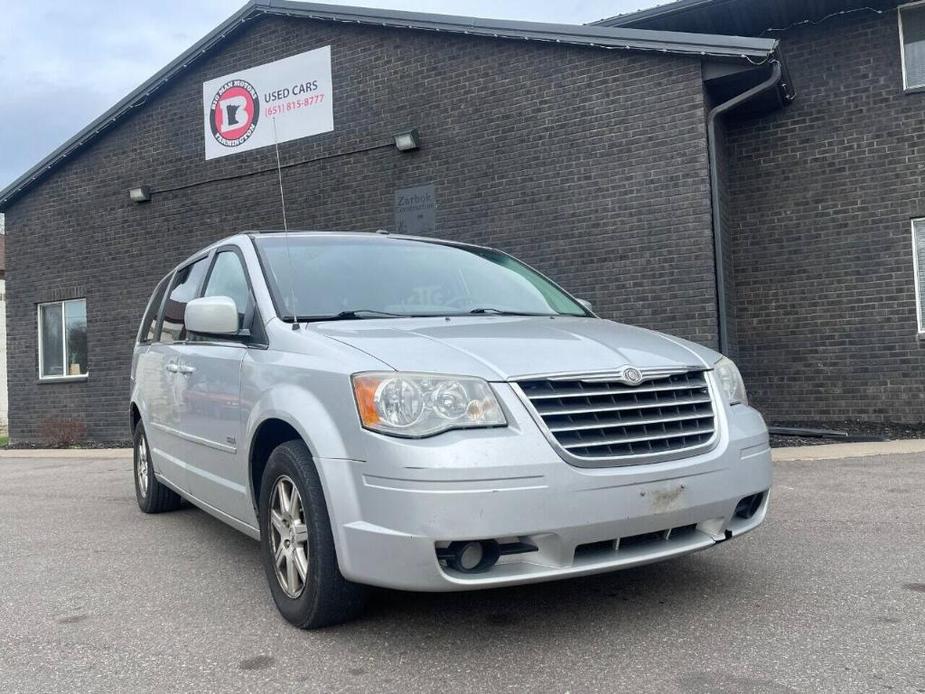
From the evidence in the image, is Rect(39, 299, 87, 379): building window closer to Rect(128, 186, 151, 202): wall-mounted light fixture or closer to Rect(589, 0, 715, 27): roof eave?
Rect(128, 186, 151, 202): wall-mounted light fixture

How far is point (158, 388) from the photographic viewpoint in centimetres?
539

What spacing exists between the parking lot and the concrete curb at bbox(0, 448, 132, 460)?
623 cm

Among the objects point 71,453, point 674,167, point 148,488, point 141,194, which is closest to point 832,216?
point 674,167

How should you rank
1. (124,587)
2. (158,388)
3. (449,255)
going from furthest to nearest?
(158,388) → (449,255) → (124,587)

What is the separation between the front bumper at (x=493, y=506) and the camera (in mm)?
2809

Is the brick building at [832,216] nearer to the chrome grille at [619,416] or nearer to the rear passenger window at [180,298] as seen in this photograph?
the rear passenger window at [180,298]

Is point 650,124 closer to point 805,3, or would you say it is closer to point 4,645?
point 805,3

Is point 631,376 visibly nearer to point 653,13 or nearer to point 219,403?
point 219,403

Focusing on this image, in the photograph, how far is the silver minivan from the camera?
9.36 feet

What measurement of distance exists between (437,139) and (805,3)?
15.3 feet

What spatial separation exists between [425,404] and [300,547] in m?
0.85

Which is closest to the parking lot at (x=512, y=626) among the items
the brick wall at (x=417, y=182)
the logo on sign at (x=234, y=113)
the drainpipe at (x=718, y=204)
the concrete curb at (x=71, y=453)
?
the drainpipe at (x=718, y=204)

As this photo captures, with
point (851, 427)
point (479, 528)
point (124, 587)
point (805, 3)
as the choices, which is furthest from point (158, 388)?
point (805, 3)

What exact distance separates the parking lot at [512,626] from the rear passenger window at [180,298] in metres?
1.29
